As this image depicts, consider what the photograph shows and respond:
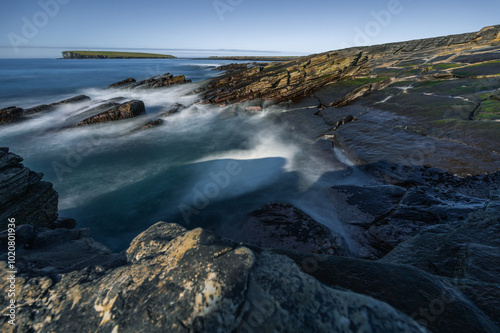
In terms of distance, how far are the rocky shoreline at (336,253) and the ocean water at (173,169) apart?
120 centimetres

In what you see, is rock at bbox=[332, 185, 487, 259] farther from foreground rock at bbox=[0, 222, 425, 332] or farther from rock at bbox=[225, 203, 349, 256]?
foreground rock at bbox=[0, 222, 425, 332]

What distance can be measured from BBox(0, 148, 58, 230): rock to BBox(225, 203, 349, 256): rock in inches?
236

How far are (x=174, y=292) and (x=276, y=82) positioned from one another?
26.3 m

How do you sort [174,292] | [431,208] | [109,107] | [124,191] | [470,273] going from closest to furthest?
[174,292] < [470,273] < [431,208] < [124,191] < [109,107]

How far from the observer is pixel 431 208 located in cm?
579

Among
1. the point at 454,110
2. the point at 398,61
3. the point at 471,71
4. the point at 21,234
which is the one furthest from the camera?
the point at 398,61

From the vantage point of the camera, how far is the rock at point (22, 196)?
5738mm

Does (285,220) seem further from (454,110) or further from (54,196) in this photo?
(454,110)

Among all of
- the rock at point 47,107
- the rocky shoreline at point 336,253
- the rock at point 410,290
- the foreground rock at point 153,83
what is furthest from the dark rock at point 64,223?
the foreground rock at point 153,83

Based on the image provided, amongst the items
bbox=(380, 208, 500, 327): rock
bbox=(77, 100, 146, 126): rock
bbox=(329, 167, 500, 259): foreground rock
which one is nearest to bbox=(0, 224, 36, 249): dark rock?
bbox=(380, 208, 500, 327): rock

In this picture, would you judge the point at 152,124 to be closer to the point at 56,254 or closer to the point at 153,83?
the point at 56,254

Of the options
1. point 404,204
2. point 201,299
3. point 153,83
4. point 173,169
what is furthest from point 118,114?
point 153,83

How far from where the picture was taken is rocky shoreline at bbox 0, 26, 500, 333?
1786 mm

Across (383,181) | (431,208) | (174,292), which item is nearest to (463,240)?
(431,208)
